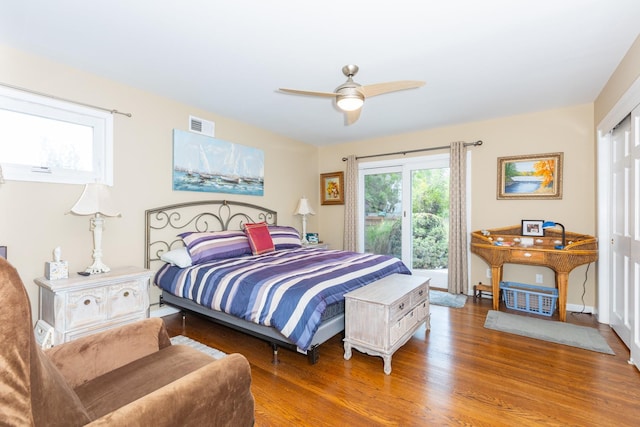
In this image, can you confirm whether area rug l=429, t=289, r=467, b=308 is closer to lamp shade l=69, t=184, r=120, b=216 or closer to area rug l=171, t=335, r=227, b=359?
area rug l=171, t=335, r=227, b=359

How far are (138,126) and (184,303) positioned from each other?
191 cm

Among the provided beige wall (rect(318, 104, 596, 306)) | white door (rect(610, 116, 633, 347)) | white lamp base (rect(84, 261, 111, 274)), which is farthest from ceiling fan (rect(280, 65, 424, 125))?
beige wall (rect(318, 104, 596, 306))

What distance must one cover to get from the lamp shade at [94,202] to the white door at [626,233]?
4230 millimetres

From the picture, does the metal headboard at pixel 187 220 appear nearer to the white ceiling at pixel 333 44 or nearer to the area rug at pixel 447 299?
the white ceiling at pixel 333 44

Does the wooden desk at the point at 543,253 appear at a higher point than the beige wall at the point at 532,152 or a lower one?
lower

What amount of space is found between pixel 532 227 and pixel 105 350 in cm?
444

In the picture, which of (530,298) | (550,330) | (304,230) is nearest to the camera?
(550,330)

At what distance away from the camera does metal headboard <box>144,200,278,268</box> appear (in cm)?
339

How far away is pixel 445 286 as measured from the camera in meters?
4.62

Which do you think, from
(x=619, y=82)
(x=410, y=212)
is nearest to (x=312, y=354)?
(x=410, y=212)

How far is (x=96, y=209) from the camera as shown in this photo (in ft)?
8.54

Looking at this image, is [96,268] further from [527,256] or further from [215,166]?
[527,256]

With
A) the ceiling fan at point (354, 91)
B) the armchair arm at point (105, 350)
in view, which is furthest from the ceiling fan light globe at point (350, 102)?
the armchair arm at point (105, 350)

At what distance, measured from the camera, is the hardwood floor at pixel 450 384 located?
70.3 inches
